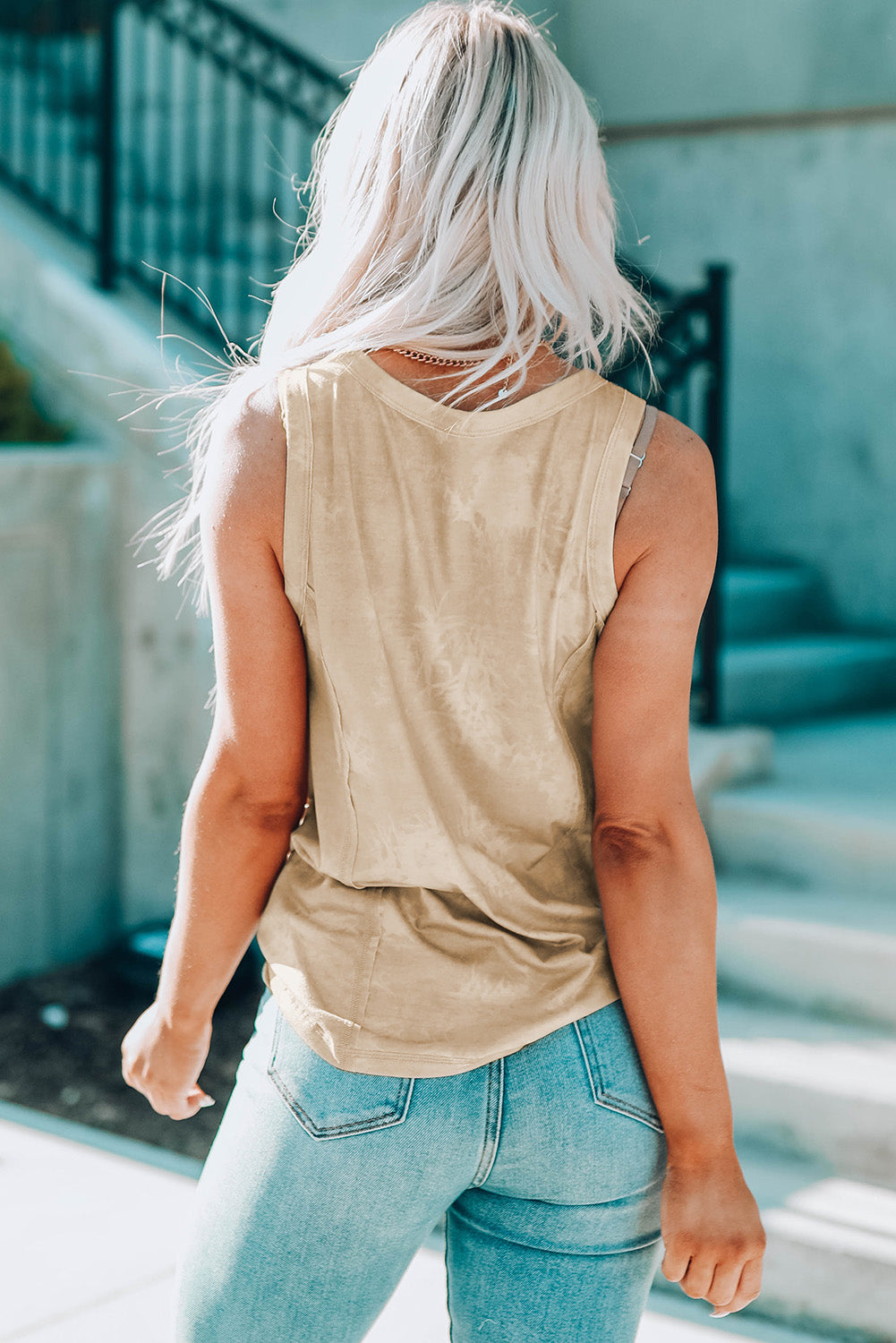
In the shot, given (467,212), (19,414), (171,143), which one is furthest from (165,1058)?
(171,143)

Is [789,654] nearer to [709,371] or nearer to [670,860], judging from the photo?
[709,371]

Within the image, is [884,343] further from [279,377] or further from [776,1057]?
[279,377]

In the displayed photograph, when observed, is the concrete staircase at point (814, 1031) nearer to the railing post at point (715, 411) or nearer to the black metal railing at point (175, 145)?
the railing post at point (715, 411)

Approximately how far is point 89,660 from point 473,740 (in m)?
3.76

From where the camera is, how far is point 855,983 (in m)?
3.24

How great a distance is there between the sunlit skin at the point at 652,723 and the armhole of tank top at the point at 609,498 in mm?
13

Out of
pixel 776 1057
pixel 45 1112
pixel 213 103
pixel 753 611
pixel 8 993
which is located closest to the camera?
pixel 776 1057

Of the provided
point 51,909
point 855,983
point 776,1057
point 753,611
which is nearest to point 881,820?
point 855,983

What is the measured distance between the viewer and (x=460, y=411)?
42.4 inches

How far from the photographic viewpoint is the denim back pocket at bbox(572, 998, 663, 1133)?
3.57 feet

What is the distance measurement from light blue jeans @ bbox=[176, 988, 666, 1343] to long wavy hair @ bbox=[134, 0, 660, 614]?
540mm

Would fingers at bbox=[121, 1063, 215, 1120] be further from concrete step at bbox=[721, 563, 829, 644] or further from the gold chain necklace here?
concrete step at bbox=[721, 563, 829, 644]

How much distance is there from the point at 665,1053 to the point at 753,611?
15.6ft

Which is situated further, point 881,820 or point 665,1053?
point 881,820
